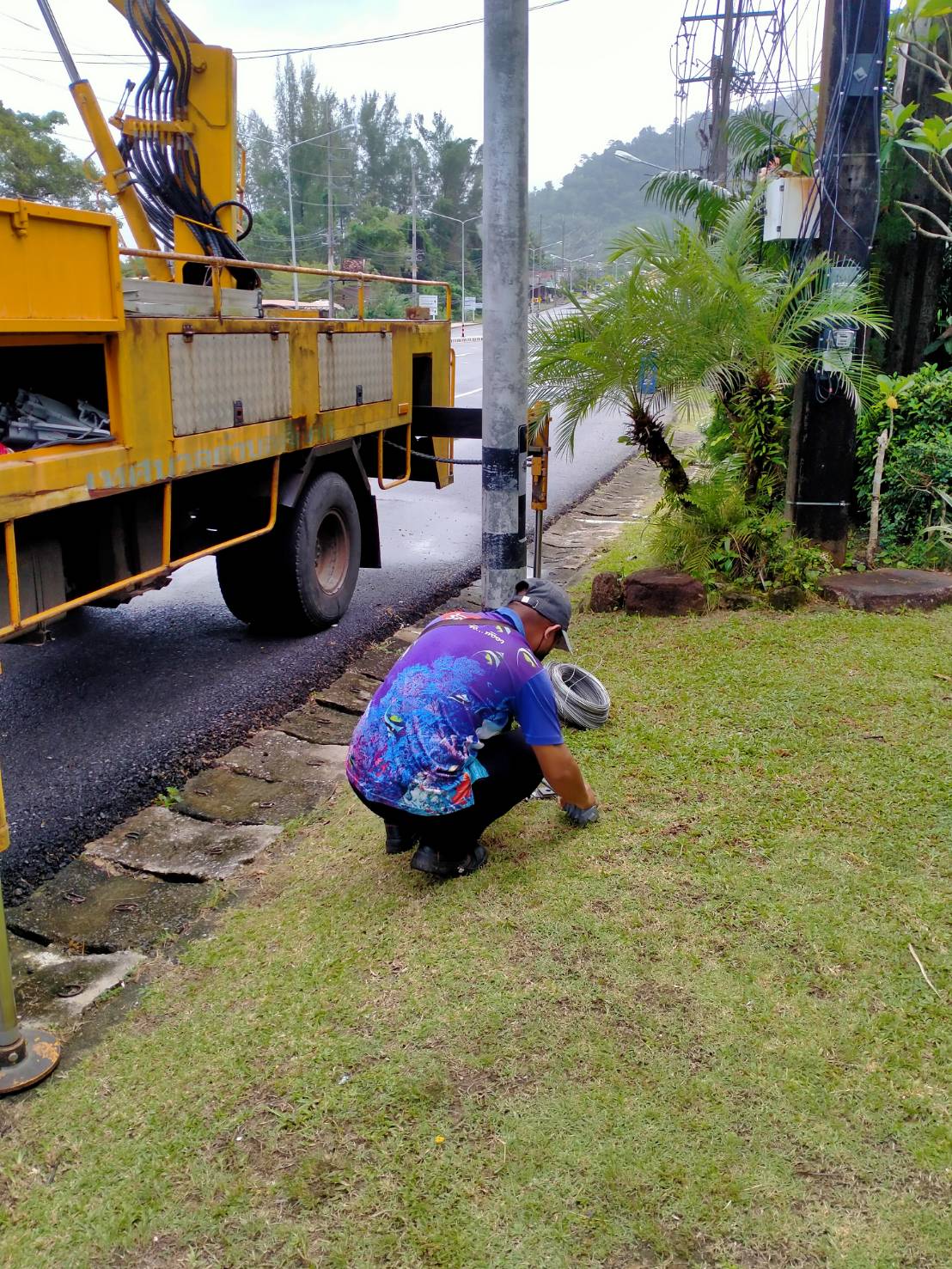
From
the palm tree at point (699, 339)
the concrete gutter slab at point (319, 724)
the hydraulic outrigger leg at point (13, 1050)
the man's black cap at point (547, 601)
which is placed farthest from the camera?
the palm tree at point (699, 339)

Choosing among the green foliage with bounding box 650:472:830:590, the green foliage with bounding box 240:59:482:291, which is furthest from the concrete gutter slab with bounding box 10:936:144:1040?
the green foliage with bounding box 240:59:482:291

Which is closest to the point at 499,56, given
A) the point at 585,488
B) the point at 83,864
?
the point at 83,864

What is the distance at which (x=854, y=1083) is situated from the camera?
270 cm

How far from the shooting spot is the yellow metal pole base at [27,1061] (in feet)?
9.42

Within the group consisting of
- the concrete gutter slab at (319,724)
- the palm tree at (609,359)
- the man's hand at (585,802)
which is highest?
the palm tree at (609,359)

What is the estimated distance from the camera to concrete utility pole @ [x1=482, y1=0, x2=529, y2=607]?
4.50 metres

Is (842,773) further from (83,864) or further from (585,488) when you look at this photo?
(585,488)

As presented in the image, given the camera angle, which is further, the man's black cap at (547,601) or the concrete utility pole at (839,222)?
the concrete utility pole at (839,222)

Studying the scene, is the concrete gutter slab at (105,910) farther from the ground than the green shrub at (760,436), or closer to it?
closer to it

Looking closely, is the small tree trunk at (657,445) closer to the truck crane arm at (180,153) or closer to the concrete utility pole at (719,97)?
the truck crane arm at (180,153)

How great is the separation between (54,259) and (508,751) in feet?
8.49

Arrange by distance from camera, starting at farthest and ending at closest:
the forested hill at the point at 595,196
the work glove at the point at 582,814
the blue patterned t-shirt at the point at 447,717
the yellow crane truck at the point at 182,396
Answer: the forested hill at the point at 595,196 → the yellow crane truck at the point at 182,396 → the work glove at the point at 582,814 → the blue patterned t-shirt at the point at 447,717

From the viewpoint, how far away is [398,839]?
382cm

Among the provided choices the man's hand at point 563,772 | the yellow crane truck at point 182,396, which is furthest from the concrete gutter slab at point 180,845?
the man's hand at point 563,772
